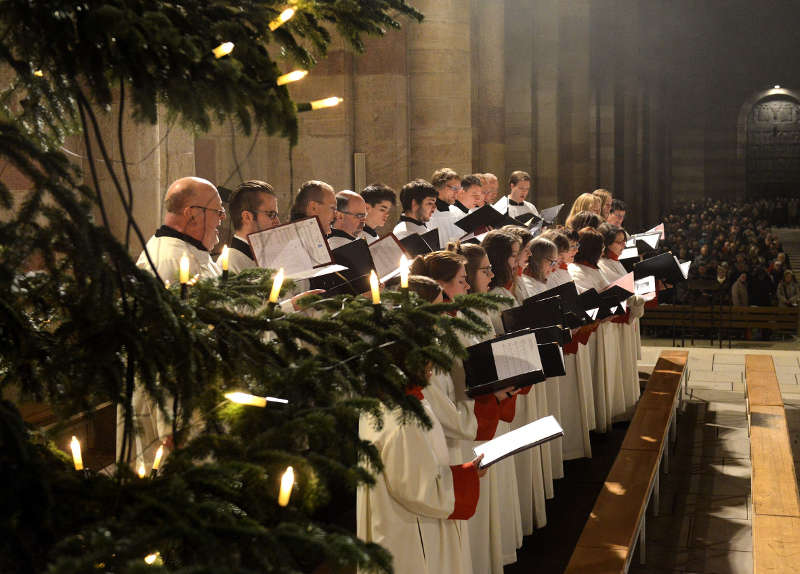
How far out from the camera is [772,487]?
607cm

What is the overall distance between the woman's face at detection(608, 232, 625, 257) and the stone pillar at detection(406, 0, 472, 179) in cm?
295

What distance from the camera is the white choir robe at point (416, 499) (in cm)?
367

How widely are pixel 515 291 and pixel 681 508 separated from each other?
2006 millimetres

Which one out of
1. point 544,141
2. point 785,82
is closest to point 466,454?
point 544,141

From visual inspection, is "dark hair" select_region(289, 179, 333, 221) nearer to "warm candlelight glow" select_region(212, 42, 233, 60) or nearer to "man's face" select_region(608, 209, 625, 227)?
"warm candlelight glow" select_region(212, 42, 233, 60)

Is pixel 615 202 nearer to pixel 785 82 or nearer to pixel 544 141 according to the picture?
pixel 544 141

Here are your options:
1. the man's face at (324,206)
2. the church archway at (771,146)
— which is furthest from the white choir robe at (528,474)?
the church archway at (771,146)

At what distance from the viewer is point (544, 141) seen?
19844 mm

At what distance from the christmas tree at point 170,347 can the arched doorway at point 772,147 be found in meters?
46.5

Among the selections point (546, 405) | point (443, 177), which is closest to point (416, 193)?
point (443, 177)

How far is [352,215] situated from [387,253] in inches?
37.0

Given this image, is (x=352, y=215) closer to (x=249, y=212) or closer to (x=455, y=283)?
(x=249, y=212)

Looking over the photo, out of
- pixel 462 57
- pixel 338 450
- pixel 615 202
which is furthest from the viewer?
pixel 615 202

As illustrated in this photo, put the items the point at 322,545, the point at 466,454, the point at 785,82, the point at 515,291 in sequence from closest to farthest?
the point at 322,545 → the point at 466,454 → the point at 515,291 → the point at 785,82
